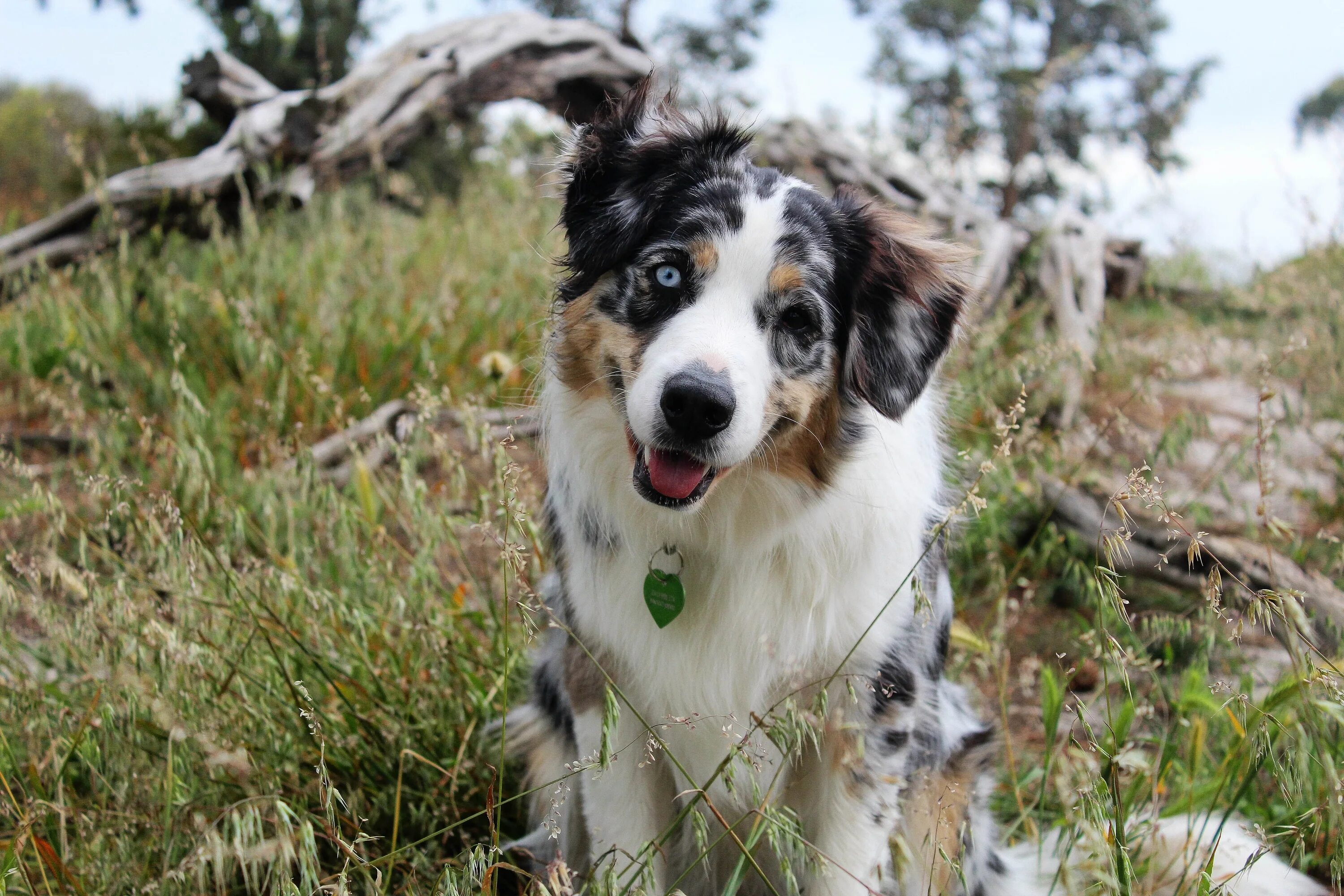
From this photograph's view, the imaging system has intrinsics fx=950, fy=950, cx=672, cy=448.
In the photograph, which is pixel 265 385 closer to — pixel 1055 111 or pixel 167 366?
pixel 167 366

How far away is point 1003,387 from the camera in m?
4.56

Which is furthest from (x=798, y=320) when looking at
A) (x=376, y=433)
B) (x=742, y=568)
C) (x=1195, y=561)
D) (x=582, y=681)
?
(x=376, y=433)

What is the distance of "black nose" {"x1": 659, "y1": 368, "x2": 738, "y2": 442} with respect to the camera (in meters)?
1.92

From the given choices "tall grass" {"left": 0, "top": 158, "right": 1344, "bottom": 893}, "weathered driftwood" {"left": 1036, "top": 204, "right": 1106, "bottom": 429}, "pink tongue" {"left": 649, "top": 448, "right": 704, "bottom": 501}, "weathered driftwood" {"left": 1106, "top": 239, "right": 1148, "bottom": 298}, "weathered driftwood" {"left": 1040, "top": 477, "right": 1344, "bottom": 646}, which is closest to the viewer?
"tall grass" {"left": 0, "top": 158, "right": 1344, "bottom": 893}

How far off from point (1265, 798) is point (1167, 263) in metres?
6.09

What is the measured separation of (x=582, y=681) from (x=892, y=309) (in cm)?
118

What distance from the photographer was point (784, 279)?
219 centimetres

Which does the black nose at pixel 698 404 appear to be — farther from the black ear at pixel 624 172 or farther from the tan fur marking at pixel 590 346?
the black ear at pixel 624 172

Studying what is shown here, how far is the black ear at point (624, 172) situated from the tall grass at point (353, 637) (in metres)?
0.42

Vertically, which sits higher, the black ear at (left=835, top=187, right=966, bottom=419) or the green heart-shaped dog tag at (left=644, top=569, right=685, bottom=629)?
the black ear at (left=835, top=187, right=966, bottom=419)

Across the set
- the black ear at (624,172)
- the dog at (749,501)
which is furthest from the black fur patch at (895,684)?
the black ear at (624,172)

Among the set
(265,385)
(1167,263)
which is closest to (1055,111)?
(1167,263)

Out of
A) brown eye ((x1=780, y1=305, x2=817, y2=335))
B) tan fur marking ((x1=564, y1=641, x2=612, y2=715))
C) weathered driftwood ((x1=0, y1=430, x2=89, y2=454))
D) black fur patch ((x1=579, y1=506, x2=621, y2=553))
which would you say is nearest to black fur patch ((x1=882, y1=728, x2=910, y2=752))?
tan fur marking ((x1=564, y1=641, x2=612, y2=715))

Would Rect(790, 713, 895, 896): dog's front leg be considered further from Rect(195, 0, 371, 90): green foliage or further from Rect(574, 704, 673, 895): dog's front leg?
Rect(195, 0, 371, 90): green foliage
